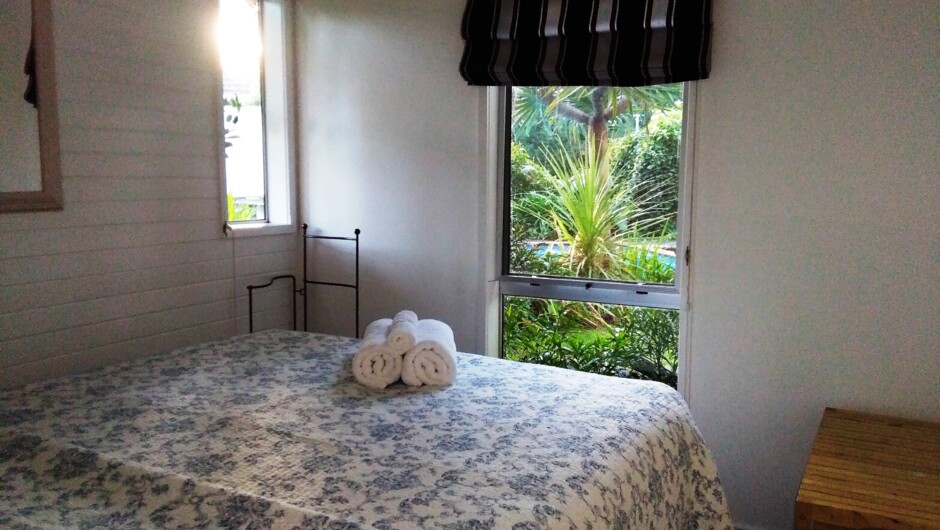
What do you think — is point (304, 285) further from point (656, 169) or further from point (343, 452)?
point (343, 452)

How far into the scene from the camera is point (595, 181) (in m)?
2.93

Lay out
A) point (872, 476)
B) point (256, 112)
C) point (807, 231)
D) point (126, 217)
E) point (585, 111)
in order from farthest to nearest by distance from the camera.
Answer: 1. point (256, 112)
2. point (585, 111)
3. point (126, 217)
4. point (807, 231)
5. point (872, 476)

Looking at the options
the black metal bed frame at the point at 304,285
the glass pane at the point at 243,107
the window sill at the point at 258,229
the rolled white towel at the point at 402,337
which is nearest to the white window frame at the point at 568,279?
the black metal bed frame at the point at 304,285

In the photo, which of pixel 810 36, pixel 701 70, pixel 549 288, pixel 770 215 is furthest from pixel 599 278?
pixel 810 36

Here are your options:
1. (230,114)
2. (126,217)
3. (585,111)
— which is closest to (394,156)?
(230,114)

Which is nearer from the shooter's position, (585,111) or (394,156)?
(585,111)

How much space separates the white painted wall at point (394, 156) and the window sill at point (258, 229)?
0.13m

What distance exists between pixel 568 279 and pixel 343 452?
157 cm

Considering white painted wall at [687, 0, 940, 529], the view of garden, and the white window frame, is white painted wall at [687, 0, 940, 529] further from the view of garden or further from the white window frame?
the view of garden

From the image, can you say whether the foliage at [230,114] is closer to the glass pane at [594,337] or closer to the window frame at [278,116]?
the window frame at [278,116]

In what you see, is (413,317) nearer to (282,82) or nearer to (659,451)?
(659,451)

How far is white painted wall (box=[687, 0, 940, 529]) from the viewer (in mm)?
2305

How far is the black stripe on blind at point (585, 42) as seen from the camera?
2.53 meters

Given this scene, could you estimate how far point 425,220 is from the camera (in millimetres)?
3189
